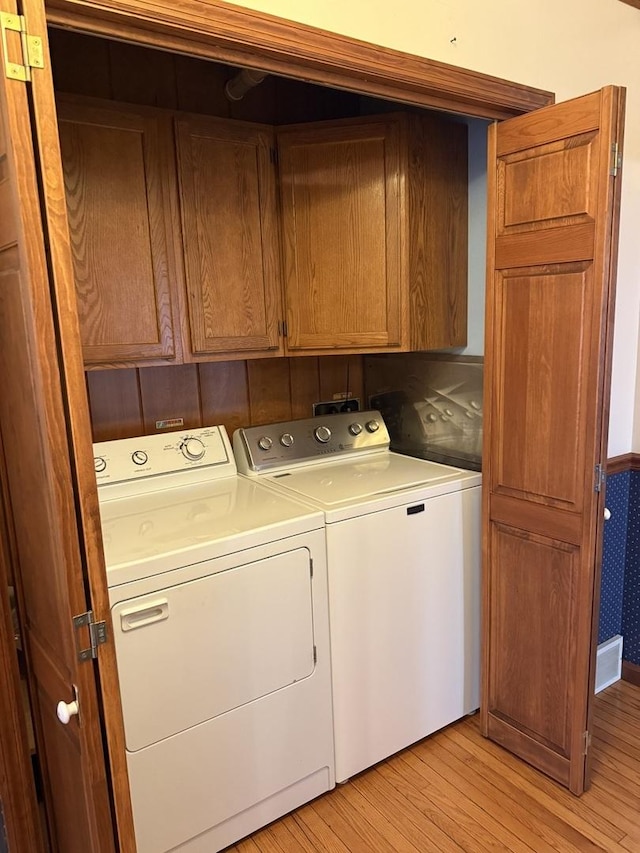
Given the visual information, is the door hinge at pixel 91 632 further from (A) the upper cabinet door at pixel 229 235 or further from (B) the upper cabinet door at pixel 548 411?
(B) the upper cabinet door at pixel 548 411

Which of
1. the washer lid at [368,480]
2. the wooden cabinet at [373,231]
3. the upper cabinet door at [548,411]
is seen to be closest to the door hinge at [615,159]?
the upper cabinet door at [548,411]

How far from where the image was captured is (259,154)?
2.15 m

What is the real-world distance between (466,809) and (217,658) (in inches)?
38.6

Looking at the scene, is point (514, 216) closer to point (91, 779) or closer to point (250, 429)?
point (250, 429)

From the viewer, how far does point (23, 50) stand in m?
0.90

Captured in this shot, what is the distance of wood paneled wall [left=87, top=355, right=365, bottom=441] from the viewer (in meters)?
2.21

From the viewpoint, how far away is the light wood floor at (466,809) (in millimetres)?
1802

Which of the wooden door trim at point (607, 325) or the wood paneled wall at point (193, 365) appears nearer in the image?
the wooden door trim at point (607, 325)

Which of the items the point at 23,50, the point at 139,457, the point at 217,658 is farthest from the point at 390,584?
the point at 23,50

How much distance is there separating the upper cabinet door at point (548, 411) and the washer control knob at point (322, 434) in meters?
0.71

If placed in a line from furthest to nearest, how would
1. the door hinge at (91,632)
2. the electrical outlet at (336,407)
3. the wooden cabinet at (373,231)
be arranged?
the electrical outlet at (336,407)
the wooden cabinet at (373,231)
the door hinge at (91,632)

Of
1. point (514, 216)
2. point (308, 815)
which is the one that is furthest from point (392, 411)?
point (308, 815)

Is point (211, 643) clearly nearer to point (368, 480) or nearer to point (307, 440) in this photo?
point (368, 480)

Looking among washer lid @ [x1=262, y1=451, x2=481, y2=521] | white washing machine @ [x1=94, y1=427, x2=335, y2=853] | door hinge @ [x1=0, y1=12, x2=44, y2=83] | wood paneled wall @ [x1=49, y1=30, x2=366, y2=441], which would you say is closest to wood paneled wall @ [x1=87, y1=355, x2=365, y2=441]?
wood paneled wall @ [x1=49, y1=30, x2=366, y2=441]
